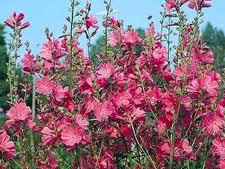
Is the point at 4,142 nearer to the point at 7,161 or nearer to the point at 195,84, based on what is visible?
the point at 7,161

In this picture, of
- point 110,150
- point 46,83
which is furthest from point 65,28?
point 110,150

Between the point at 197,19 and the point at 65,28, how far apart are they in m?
0.91

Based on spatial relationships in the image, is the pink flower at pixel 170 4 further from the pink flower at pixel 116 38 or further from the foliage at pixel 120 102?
the pink flower at pixel 116 38

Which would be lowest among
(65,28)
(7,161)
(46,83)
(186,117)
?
(7,161)

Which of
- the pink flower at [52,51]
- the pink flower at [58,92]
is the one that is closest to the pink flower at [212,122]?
the pink flower at [58,92]

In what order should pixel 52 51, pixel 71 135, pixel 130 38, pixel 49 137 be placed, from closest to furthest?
pixel 71 135, pixel 49 137, pixel 52 51, pixel 130 38

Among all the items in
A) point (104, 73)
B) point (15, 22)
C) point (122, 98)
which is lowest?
point (122, 98)

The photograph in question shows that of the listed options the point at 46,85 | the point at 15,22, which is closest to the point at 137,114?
the point at 46,85

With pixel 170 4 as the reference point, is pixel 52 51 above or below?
below

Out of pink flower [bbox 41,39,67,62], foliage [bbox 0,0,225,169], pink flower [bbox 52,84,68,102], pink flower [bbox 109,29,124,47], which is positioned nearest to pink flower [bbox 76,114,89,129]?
foliage [bbox 0,0,225,169]

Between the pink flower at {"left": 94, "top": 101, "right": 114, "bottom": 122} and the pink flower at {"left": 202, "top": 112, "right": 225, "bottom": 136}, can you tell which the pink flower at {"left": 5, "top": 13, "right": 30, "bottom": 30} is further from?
the pink flower at {"left": 202, "top": 112, "right": 225, "bottom": 136}

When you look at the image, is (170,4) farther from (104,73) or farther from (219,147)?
(219,147)

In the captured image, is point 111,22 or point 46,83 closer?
point 46,83

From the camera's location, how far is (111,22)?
454cm
